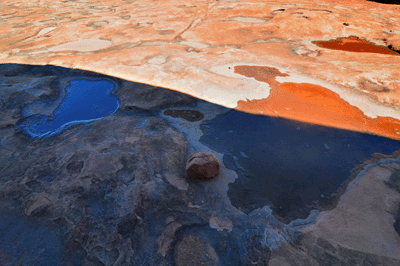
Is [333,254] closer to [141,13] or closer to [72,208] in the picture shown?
[72,208]

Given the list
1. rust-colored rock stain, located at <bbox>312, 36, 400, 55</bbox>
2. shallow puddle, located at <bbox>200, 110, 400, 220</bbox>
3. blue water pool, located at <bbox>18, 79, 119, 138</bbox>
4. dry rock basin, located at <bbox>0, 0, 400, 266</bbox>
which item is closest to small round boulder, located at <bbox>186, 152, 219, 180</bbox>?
dry rock basin, located at <bbox>0, 0, 400, 266</bbox>

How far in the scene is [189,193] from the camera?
2129mm

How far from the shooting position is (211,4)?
27.8ft

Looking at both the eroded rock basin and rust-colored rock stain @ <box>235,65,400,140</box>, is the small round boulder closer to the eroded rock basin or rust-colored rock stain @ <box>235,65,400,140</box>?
the eroded rock basin

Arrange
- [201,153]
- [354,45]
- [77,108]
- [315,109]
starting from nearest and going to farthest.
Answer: [201,153] → [315,109] → [77,108] → [354,45]

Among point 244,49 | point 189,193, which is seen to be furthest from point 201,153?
point 244,49

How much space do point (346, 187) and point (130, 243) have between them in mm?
1864

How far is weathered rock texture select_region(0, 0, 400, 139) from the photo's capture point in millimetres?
3459

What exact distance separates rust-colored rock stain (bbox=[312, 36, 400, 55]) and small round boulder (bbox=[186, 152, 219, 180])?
4502 millimetres

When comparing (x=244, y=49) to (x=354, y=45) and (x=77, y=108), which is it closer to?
(x=354, y=45)

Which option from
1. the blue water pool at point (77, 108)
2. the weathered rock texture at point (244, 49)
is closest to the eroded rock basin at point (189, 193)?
the blue water pool at point (77, 108)

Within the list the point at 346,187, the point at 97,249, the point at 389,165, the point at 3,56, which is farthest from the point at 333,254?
the point at 3,56

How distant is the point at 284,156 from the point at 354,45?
4.46 m

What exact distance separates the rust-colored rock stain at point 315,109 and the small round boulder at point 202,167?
1.24 meters
